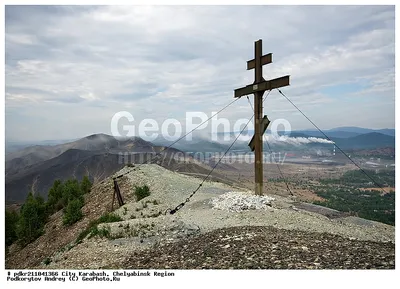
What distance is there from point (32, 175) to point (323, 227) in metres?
119

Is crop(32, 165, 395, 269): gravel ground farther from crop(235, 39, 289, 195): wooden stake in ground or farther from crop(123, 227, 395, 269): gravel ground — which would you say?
crop(235, 39, 289, 195): wooden stake in ground

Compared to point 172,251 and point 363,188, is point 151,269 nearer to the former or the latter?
point 172,251

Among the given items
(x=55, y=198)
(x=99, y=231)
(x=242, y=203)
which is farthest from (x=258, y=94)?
(x=55, y=198)

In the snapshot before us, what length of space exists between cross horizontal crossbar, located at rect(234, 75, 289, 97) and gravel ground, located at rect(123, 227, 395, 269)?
4244 mm

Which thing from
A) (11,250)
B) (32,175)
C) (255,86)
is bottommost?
(32,175)

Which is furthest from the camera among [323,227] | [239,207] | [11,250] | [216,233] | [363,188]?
[363,188]

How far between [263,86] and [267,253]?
5.36m

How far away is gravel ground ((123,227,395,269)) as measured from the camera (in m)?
6.18

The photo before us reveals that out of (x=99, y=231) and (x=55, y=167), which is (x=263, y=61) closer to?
(x=99, y=231)

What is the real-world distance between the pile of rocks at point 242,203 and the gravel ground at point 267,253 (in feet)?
7.36

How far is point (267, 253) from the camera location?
261 inches

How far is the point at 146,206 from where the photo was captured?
12.5 meters
